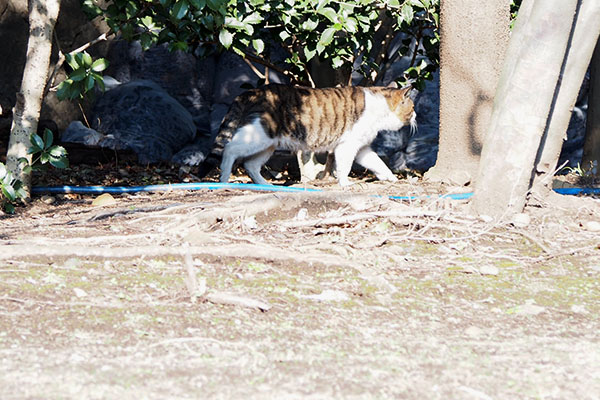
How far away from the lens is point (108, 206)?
18.1 feet

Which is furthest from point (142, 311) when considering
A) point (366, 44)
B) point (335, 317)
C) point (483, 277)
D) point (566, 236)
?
point (366, 44)

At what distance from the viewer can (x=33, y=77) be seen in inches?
219

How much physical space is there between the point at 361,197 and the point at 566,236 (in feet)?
4.30

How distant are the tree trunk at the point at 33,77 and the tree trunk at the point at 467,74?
11.3 ft

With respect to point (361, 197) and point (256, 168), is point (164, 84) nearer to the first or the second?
point (256, 168)

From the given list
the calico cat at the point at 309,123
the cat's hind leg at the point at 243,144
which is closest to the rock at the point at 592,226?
the calico cat at the point at 309,123

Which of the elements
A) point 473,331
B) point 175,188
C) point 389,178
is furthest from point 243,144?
point 473,331

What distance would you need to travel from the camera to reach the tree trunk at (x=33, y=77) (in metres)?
5.49

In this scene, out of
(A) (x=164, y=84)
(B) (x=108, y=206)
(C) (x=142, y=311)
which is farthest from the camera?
(A) (x=164, y=84)

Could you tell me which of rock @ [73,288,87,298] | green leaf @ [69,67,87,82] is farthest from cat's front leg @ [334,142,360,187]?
rock @ [73,288,87,298]

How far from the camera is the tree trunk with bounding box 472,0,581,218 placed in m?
4.06

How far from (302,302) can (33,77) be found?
12.0ft

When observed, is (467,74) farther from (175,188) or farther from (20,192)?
(20,192)

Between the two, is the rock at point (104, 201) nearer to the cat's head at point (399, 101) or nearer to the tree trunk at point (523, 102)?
the tree trunk at point (523, 102)
